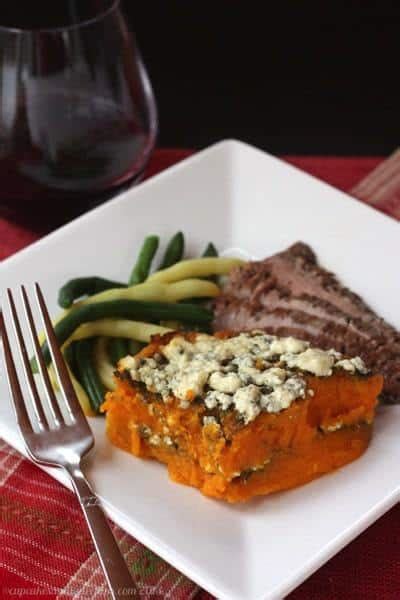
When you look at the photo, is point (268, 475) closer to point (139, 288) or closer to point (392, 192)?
point (139, 288)

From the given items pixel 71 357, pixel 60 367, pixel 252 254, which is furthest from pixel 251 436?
pixel 252 254

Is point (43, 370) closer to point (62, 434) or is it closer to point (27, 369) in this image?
point (27, 369)

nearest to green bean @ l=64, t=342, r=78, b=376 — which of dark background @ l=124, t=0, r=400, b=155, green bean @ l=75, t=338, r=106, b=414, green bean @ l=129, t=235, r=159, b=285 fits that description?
green bean @ l=75, t=338, r=106, b=414

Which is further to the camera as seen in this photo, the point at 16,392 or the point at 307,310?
the point at 307,310

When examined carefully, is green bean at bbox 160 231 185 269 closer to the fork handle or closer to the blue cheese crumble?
the blue cheese crumble

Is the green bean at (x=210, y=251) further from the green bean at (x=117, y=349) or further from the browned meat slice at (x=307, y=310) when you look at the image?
the green bean at (x=117, y=349)

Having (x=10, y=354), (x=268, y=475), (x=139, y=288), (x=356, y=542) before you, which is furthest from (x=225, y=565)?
(x=139, y=288)
